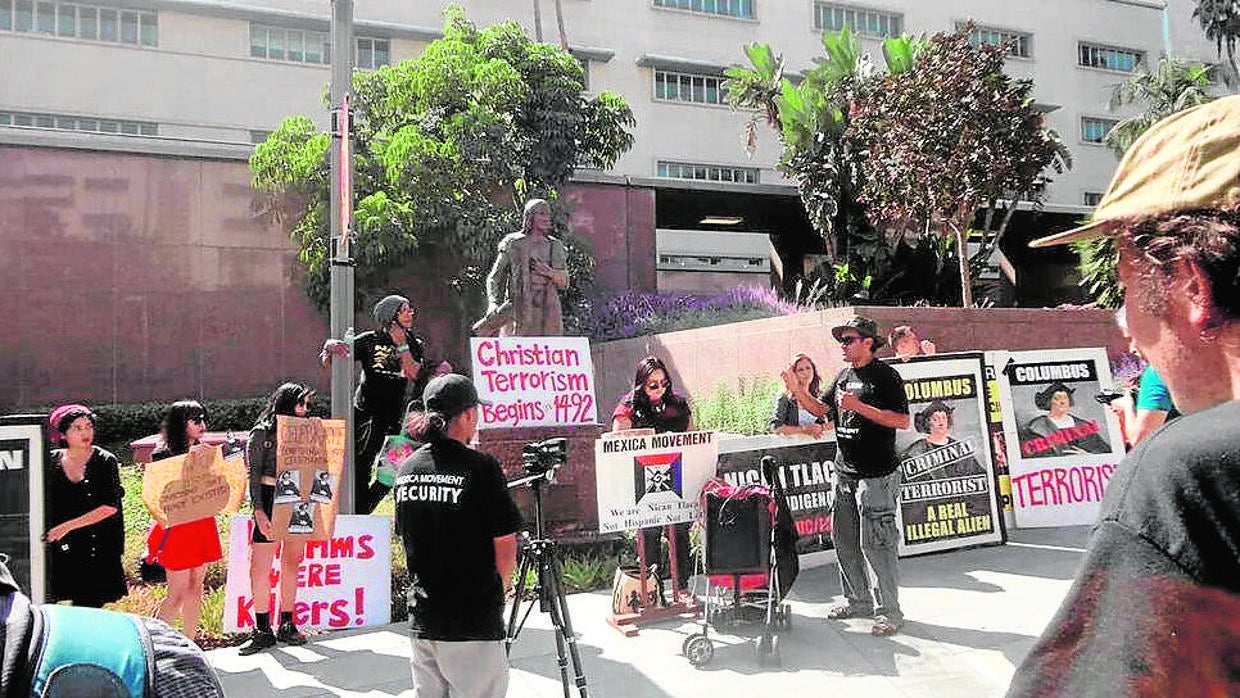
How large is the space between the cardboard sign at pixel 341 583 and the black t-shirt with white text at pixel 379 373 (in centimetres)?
131

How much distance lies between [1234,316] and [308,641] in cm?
607

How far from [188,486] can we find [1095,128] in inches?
1650

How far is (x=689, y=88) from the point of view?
33344 mm

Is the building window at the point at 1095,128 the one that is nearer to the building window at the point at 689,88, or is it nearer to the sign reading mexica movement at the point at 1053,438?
the building window at the point at 689,88

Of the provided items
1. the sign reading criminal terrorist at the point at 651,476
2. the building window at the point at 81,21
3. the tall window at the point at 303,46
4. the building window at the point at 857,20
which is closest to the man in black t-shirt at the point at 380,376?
the sign reading criminal terrorist at the point at 651,476

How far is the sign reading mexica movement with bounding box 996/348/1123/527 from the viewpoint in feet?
27.9

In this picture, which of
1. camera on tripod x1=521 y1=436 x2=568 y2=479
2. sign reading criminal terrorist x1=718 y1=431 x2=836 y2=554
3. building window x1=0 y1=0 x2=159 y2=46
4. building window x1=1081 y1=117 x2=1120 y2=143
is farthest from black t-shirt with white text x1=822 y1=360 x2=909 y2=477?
building window x1=1081 y1=117 x2=1120 y2=143

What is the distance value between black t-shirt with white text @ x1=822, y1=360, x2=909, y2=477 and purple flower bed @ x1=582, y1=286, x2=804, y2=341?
10549 mm

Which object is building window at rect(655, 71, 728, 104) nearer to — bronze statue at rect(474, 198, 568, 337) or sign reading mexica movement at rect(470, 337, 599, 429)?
bronze statue at rect(474, 198, 568, 337)

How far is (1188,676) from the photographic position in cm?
91

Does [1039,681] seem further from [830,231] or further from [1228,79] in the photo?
[1228,79]

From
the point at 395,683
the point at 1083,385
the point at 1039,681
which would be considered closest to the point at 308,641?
the point at 395,683

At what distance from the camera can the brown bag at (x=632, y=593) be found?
6170mm

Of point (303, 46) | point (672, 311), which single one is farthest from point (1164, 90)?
point (303, 46)
